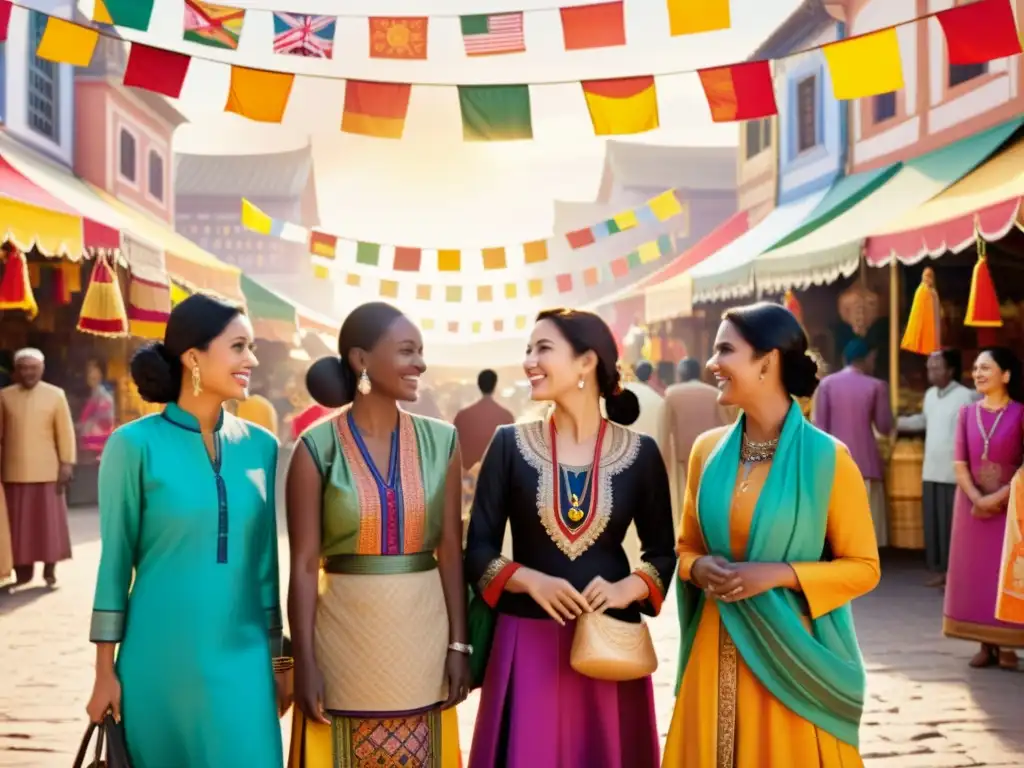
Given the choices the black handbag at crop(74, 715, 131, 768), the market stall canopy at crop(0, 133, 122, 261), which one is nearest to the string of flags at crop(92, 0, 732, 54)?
the market stall canopy at crop(0, 133, 122, 261)

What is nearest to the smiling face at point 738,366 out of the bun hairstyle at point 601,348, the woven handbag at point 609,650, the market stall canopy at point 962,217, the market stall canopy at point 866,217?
the bun hairstyle at point 601,348

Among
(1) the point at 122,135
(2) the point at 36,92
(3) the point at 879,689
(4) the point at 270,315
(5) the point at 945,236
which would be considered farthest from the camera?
(4) the point at 270,315

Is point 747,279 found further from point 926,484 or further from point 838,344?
point 926,484

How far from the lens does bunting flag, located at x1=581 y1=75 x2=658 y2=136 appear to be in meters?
7.19

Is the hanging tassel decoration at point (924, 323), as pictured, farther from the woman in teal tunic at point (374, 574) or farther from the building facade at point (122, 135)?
the building facade at point (122, 135)

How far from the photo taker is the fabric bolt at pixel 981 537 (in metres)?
6.02

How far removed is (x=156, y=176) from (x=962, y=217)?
17.7 m

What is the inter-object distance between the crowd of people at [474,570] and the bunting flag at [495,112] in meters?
4.48

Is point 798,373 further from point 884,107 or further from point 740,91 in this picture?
point 884,107

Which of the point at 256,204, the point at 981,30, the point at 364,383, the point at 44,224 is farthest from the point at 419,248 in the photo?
the point at 256,204

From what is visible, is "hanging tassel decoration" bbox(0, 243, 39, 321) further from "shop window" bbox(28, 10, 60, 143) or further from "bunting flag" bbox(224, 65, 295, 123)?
"shop window" bbox(28, 10, 60, 143)

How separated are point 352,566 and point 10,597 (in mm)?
6351

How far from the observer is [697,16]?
21.2 ft

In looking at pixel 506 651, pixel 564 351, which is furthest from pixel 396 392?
pixel 506 651
